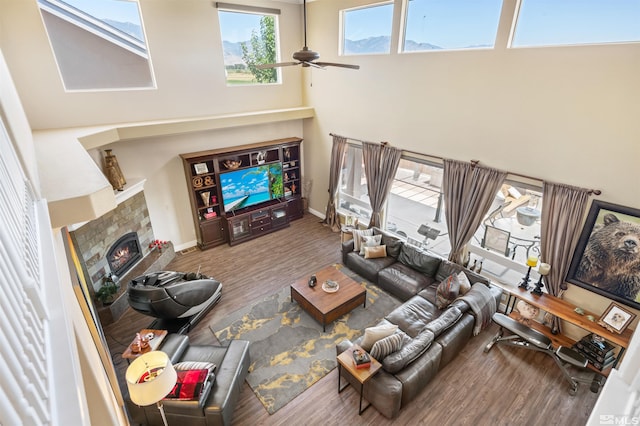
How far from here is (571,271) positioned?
4531 millimetres

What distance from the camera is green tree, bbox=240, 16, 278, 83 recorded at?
7180mm

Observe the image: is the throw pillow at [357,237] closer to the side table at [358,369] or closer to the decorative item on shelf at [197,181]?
the side table at [358,369]

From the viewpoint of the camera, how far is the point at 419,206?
22.7ft

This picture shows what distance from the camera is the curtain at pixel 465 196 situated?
16.6ft

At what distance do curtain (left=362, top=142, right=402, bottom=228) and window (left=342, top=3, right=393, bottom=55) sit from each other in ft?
6.23

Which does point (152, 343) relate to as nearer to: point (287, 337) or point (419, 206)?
point (287, 337)

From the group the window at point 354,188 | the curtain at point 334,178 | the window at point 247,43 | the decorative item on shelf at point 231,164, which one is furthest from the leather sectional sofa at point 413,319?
the window at point 247,43

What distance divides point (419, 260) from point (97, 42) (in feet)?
22.7

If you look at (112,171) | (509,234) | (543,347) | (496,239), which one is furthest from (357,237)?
(112,171)

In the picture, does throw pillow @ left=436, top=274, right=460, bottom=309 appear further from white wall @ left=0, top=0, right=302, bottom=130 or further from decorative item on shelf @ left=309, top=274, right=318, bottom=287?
white wall @ left=0, top=0, right=302, bottom=130

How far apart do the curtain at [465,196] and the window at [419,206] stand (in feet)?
1.45

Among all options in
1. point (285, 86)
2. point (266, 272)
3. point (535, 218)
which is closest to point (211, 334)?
point (266, 272)

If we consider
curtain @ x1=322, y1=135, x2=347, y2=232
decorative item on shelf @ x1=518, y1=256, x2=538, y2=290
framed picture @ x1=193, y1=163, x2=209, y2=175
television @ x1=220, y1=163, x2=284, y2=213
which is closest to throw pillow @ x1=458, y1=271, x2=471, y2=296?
decorative item on shelf @ x1=518, y1=256, x2=538, y2=290

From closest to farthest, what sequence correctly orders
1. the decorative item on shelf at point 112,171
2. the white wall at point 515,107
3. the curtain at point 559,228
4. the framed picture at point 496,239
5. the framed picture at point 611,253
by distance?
the white wall at point 515,107 → the framed picture at point 611,253 → the curtain at point 559,228 → the framed picture at point 496,239 → the decorative item on shelf at point 112,171
